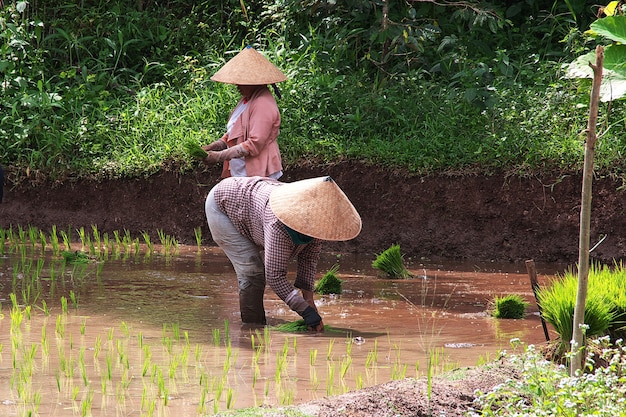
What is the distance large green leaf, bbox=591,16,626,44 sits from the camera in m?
4.24

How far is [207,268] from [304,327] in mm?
2742

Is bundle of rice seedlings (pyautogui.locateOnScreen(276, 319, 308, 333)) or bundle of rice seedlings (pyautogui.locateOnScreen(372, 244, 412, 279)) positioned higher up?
bundle of rice seedlings (pyautogui.locateOnScreen(372, 244, 412, 279))

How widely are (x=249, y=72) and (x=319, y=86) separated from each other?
3360 mm

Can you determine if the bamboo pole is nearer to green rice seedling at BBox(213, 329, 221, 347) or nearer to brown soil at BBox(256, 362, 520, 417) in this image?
brown soil at BBox(256, 362, 520, 417)

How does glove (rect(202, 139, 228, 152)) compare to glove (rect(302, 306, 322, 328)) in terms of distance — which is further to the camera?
glove (rect(202, 139, 228, 152))

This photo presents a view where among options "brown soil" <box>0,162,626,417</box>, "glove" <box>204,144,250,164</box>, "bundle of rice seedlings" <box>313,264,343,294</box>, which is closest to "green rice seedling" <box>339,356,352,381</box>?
"bundle of rice seedlings" <box>313,264,343,294</box>

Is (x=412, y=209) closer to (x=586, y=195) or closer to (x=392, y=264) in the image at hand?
(x=392, y=264)

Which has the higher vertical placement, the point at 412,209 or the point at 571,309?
the point at 412,209

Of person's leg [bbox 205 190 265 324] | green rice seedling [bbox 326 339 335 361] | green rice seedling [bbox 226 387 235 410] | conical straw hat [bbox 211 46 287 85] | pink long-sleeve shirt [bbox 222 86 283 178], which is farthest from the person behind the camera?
conical straw hat [bbox 211 46 287 85]

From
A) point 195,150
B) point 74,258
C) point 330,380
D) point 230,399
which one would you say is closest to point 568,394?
point 330,380

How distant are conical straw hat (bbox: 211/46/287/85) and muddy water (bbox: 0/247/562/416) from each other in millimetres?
1514

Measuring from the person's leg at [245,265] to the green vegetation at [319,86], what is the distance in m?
3.83

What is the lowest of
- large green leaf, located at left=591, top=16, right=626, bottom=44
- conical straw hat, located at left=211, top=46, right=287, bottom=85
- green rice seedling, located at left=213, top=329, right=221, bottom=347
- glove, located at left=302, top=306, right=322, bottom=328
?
green rice seedling, located at left=213, top=329, right=221, bottom=347

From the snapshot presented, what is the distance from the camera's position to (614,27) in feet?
14.0
